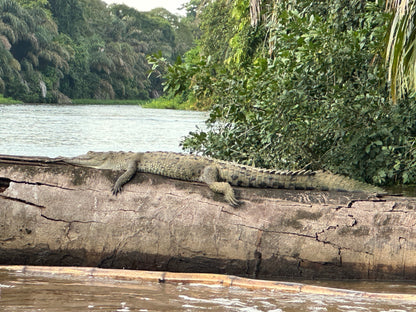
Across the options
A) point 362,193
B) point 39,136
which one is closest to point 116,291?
point 362,193

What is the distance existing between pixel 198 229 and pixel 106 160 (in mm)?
1721

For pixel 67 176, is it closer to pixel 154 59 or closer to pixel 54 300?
pixel 54 300

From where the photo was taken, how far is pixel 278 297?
14.9ft

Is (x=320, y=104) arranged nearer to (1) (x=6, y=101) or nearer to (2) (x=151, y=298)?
(2) (x=151, y=298)

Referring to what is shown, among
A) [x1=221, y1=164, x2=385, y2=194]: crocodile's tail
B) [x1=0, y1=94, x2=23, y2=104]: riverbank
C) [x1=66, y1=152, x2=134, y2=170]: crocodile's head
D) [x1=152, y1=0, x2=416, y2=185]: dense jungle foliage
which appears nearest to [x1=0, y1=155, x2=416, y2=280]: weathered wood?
[x1=221, y1=164, x2=385, y2=194]: crocodile's tail

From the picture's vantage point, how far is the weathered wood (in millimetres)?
4961

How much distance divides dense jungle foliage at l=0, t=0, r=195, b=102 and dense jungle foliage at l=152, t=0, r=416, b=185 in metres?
34.0

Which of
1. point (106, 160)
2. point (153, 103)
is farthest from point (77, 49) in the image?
point (106, 160)

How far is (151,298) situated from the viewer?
14.8 ft

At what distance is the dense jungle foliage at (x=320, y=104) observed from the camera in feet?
27.4

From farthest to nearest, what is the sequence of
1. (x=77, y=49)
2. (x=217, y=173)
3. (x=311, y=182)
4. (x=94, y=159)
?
1. (x=77, y=49)
2. (x=94, y=159)
3. (x=217, y=173)
4. (x=311, y=182)

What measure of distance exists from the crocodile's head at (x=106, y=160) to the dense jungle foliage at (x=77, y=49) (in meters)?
36.3

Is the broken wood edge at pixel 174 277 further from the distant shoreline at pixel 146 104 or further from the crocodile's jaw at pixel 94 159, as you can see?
the distant shoreline at pixel 146 104

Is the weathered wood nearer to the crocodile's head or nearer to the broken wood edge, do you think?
the broken wood edge
